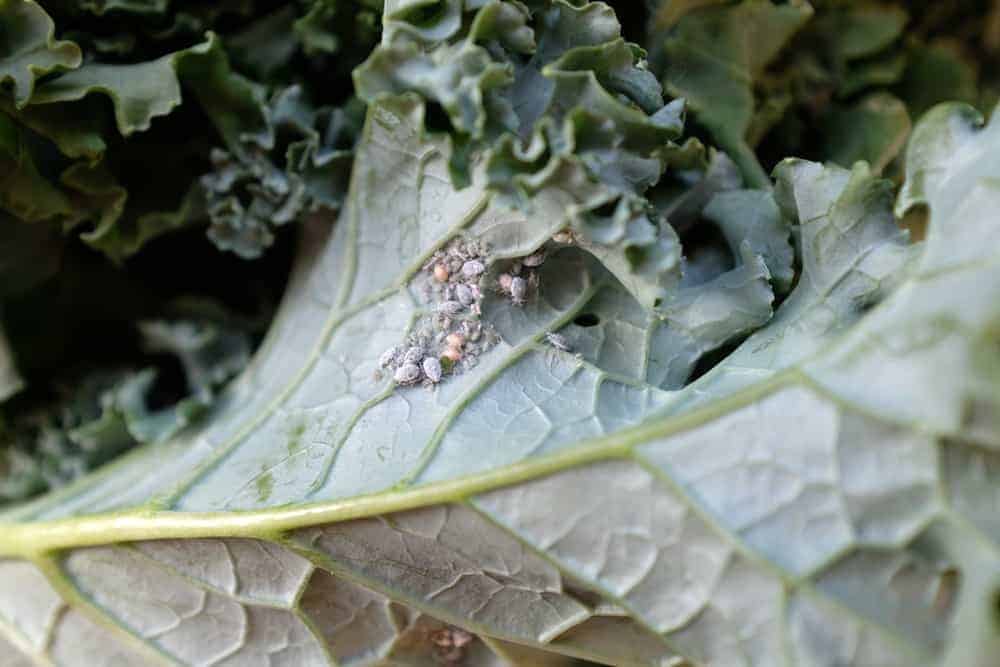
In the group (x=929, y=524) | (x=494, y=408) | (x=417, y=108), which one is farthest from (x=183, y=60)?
(x=929, y=524)

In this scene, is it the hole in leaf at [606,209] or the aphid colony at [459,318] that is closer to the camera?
the hole in leaf at [606,209]

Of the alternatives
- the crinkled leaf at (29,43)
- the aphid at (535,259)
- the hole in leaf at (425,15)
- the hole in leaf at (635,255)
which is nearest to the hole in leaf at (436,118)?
the hole in leaf at (425,15)

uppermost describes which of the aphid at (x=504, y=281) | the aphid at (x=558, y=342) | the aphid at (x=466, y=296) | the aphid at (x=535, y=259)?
the aphid at (x=535, y=259)

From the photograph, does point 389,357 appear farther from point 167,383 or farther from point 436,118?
point 167,383

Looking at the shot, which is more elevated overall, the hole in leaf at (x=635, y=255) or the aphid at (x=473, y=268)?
the hole in leaf at (x=635, y=255)

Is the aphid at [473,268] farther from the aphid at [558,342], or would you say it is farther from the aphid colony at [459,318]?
the aphid at [558,342]

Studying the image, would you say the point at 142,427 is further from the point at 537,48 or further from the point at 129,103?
the point at 537,48

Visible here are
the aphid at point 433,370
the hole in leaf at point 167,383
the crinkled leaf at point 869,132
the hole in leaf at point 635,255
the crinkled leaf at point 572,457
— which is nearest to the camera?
the crinkled leaf at point 572,457

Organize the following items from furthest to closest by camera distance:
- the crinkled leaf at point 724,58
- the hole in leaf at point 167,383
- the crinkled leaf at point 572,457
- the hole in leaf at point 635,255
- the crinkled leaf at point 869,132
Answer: the hole in leaf at point 167,383 → the crinkled leaf at point 869,132 → the crinkled leaf at point 724,58 → the hole in leaf at point 635,255 → the crinkled leaf at point 572,457
